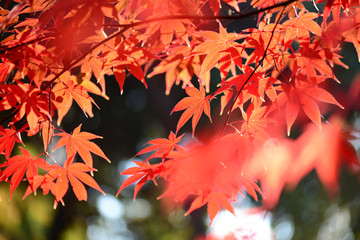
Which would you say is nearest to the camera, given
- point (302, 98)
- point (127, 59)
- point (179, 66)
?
point (302, 98)

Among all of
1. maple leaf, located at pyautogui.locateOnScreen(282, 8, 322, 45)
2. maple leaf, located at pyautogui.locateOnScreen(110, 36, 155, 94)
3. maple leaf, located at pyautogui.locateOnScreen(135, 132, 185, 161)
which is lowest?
maple leaf, located at pyautogui.locateOnScreen(135, 132, 185, 161)

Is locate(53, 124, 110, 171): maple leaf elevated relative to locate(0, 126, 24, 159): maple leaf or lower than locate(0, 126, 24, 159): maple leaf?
lower

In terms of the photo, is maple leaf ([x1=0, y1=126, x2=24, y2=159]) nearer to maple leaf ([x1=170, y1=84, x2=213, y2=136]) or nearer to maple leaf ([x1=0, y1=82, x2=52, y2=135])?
maple leaf ([x1=0, y1=82, x2=52, y2=135])

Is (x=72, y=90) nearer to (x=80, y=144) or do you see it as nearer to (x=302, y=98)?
(x=80, y=144)

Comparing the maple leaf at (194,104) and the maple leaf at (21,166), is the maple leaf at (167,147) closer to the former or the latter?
the maple leaf at (194,104)

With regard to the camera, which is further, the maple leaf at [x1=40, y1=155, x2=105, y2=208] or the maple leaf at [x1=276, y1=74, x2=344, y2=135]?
the maple leaf at [x1=40, y1=155, x2=105, y2=208]

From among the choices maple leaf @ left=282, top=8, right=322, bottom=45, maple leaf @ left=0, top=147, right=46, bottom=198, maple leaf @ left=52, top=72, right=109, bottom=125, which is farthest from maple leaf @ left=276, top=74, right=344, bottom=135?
maple leaf @ left=0, top=147, right=46, bottom=198

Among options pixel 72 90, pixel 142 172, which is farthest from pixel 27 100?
pixel 142 172

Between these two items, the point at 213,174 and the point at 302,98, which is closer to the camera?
the point at 302,98

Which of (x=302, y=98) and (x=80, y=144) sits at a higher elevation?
(x=302, y=98)

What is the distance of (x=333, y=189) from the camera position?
1.79ft

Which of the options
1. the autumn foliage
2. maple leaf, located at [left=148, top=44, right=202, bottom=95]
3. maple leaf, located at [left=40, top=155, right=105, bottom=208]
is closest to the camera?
the autumn foliage

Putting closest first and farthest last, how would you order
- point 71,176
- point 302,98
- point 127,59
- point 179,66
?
point 302,98
point 127,59
point 71,176
point 179,66

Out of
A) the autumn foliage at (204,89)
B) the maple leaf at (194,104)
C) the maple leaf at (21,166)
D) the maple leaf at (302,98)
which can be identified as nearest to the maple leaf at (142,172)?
the autumn foliage at (204,89)
